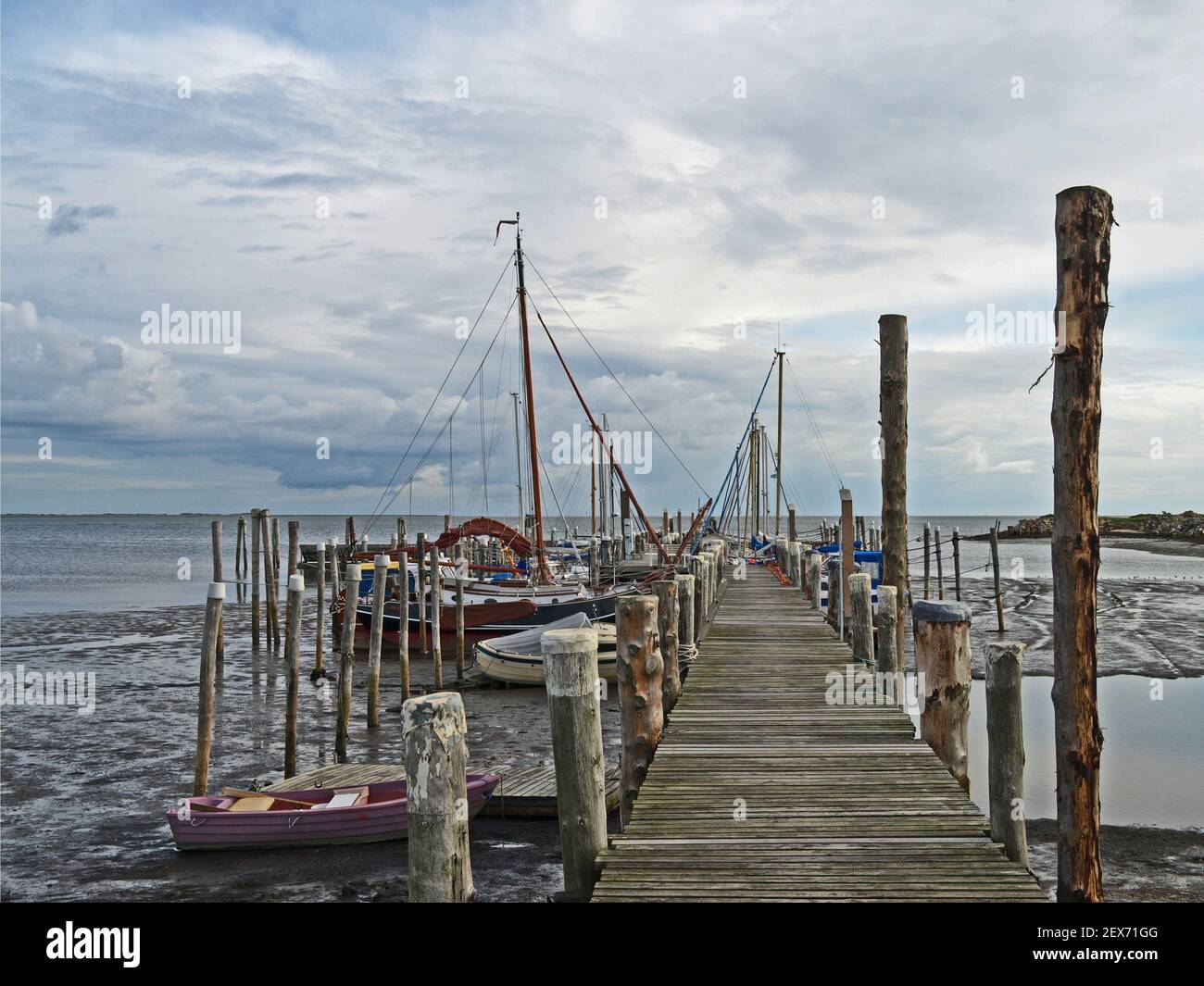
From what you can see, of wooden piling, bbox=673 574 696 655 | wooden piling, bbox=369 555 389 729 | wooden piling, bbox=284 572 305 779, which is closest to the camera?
wooden piling, bbox=673 574 696 655

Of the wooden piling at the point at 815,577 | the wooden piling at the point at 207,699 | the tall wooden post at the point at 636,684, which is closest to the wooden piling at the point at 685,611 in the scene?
the tall wooden post at the point at 636,684

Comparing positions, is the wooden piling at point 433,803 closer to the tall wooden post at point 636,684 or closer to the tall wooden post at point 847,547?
the tall wooden post at point 636,684

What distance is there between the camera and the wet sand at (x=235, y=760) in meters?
9.89

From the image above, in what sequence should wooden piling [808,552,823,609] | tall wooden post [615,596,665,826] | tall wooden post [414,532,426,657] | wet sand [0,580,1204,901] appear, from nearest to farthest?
tall wooden post [615,596,665,826], wet sand [0,580,1204,901], wooden piling [808,552,823,609], tall wooden post [414,532,426,657]

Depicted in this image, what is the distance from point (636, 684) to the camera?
7.82m

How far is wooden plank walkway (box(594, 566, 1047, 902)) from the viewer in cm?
545

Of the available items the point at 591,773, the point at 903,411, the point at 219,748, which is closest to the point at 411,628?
the point at 219,748

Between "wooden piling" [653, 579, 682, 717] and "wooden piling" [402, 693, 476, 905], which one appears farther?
"wooden piling" [653, 579, 682, 717]

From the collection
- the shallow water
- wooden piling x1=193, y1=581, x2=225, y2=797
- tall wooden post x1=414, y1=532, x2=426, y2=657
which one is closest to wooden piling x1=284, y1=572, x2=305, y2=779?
wooden piling x1=193, y1=581, x2=225, y2=797

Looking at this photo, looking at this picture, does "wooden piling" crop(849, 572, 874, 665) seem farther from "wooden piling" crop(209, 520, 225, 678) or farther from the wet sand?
"wooden piling" crop(209, 520, 225, 678)

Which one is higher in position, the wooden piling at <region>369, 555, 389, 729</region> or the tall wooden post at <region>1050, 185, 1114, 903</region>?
the tall wooden post at <region>1050, 185, 1114, 903</region>

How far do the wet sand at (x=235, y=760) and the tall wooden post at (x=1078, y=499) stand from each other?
11.4 feet

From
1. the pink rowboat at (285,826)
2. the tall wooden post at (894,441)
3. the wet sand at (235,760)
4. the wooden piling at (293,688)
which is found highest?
the tall wooden post at (894,441)

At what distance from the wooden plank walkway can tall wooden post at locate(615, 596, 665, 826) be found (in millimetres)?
188
